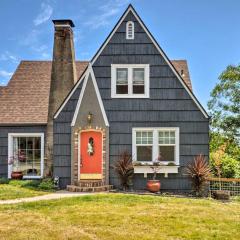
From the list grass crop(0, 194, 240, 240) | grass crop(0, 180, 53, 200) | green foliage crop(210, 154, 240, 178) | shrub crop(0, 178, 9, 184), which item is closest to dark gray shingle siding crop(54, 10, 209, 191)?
grass crop(0, 180, 53, 200)

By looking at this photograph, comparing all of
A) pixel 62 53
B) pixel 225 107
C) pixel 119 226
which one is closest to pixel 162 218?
pixel 119 226

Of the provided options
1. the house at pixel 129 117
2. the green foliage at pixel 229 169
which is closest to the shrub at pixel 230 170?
the green foliage at pixel 229 169

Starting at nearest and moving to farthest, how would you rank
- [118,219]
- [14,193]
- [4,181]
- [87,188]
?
1. [118,219]
2. [14,193]
3. [87,188]
4. [4,181]

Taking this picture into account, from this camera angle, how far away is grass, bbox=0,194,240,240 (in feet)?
27.5

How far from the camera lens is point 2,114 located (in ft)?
62.4

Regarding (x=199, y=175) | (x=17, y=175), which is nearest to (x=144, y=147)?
(x=199, y=175)

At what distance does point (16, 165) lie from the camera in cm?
1906

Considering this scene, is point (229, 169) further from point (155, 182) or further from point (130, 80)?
point (130, 80)

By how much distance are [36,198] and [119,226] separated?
5.10m

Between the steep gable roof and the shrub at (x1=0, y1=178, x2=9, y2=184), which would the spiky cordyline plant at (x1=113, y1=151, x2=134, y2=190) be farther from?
the shrub at (x1=0, y1=178, x2=9, y2=184)

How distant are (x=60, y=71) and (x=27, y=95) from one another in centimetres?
268

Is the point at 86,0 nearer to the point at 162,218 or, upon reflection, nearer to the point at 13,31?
the point at 13,31

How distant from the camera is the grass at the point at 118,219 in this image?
330 inches

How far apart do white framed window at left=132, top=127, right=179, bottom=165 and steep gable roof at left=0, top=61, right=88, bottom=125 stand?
4678 millimetres
